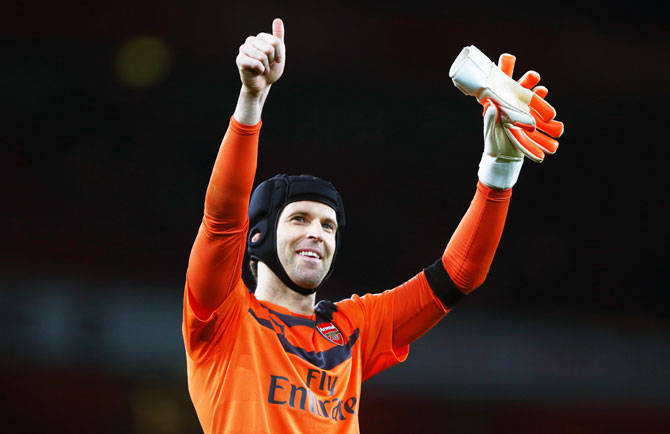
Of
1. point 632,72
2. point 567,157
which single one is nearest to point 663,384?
point 567,157

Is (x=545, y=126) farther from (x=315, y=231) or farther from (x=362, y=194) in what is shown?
(x=362, y=194)

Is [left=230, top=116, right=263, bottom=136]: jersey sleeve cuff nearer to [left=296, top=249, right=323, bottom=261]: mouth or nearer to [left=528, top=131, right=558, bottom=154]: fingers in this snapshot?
[left=296, top=249, right=323, bottom=261]: mouth

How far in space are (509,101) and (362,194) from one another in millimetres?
3105

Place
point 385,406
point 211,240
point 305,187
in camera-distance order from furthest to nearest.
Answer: point 385,406 → point 305,187 → point 211,240

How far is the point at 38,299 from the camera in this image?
4617mm

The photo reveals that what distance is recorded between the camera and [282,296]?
239 cm

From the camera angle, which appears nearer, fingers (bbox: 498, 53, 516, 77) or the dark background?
fingers (bbox: 498, 53, 516, 77)

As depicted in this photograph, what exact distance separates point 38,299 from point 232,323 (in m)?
2.87

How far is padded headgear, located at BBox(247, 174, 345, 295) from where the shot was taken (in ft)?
7.81

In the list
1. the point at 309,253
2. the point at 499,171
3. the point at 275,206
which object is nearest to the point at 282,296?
the point at 309,253

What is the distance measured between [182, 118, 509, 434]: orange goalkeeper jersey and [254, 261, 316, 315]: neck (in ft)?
0.10

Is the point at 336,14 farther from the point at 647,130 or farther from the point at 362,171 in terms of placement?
the point at 647,130

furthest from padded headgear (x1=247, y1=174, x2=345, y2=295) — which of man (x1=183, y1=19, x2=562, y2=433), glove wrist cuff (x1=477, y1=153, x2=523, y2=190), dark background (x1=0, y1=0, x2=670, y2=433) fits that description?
dark background (x1=0, y1=0, x2=670, y2=433)

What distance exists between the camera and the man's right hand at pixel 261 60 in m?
1.90
